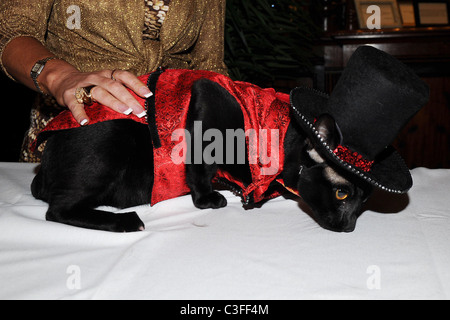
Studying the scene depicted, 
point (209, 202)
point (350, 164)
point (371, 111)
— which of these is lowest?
point (209, 202)

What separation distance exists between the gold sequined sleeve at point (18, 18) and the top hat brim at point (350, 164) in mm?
741

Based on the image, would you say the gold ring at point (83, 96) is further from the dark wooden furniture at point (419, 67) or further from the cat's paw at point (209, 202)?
the dark wooden furniture at point (419, 67)

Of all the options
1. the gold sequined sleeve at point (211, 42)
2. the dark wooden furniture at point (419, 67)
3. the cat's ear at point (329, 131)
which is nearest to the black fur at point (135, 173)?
the cat's ear at point (329, 131)

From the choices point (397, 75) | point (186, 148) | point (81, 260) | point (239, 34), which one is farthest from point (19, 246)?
point (239, 34)

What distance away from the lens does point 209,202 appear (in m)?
0.99

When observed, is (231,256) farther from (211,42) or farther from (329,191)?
(211,42)

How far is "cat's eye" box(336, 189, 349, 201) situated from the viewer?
0.93 meters

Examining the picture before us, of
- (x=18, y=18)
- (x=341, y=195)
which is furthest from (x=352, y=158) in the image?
(x=18, y=18)

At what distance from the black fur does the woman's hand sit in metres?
0.04

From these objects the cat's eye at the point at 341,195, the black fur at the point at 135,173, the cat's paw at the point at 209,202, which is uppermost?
the black fur at the point at 135,173

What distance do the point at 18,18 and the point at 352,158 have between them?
3.08 feet

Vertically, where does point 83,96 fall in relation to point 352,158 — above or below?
above

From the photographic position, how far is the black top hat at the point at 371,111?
75 centimetres

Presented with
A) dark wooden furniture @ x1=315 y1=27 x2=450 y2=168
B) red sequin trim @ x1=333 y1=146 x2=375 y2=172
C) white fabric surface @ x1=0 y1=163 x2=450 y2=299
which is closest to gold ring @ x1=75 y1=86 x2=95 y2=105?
white fabric surface @ x1=0 y1=163 x2=450 y2=299
